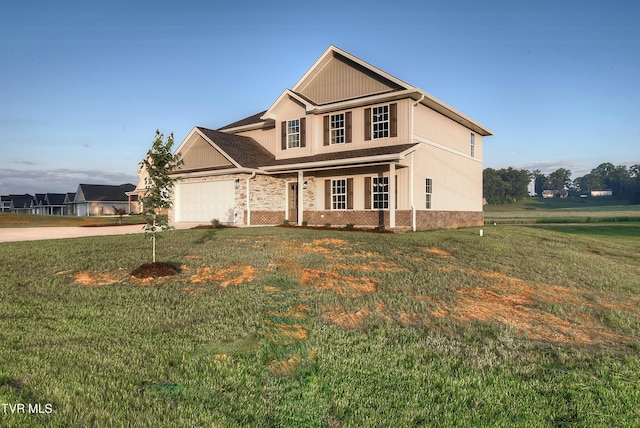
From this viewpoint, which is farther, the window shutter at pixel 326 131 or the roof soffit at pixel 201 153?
the roof soffit at pixel 201 153

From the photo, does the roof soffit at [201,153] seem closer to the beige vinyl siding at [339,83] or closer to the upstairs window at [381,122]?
the beige vinyl siding at [339,83]

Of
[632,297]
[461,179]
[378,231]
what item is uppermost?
[461,179]

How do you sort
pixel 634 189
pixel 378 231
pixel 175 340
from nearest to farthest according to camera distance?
1. pixel 175 340
2. pixel 378 231
3. pixel 634 189

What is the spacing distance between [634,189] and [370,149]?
121 metres

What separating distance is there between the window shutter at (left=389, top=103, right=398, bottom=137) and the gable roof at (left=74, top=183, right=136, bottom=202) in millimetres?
57019

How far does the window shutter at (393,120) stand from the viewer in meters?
19.4

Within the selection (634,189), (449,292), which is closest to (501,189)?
(634,189)

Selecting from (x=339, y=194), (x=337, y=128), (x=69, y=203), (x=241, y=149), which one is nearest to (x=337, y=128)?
(x=337, y=128)

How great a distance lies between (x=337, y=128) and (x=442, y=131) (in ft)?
20.2

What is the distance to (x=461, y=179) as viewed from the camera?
2445 cm

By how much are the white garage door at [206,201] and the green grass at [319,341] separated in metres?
11.4

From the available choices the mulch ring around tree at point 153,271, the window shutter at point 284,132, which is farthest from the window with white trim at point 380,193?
the mulch ring around tree at point 153,271

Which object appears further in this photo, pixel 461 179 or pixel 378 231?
pixel 461 179

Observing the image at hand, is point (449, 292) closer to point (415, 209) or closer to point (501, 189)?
point (415, 209)
